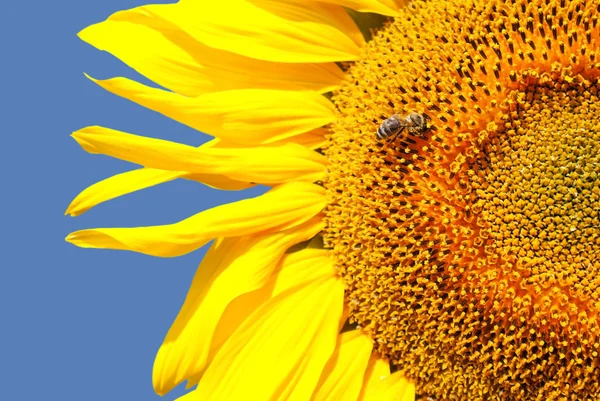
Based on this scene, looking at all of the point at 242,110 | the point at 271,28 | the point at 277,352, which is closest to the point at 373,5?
the point at 271,28

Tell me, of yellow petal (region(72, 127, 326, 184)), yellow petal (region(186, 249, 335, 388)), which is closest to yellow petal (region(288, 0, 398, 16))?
yellow petal (region(72, 127, 326, 184))

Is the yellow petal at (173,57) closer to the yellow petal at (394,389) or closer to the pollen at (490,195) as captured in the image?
the pollen at (490,195)

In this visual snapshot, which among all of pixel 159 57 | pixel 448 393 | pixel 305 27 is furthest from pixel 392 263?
pixel 159 57

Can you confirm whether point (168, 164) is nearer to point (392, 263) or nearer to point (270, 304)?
point (270, 304)

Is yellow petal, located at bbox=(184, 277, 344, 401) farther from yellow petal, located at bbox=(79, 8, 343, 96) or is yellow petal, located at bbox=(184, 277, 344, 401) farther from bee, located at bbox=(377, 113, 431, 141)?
yellow petal, located at bbox=(79, 8, 343, 96)

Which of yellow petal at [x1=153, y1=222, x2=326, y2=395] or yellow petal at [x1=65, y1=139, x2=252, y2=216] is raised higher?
yellow petal at [x1=65, y1=139, x2=252, y2=216]

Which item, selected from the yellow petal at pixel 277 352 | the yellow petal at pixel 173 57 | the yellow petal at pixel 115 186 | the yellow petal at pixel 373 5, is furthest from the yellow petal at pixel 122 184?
the yellow petal at pixel 373 5

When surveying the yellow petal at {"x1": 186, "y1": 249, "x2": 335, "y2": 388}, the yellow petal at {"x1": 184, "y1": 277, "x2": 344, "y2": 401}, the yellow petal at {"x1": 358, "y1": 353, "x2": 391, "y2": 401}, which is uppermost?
the yellow petal at {"x1": 186, "y1": 249, "x2": 335, "y2": 388}
